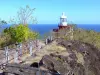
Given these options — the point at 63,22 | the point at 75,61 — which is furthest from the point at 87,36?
the point at 75,61

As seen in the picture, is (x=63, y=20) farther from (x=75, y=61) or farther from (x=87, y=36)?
(x=75, y=61)

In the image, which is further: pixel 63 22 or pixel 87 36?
pixel 63 22

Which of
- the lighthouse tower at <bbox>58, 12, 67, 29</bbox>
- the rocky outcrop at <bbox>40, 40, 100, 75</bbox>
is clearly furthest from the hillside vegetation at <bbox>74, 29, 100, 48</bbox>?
the rocky outcrop at <bbox>40, 40, 100, 75</bbox>

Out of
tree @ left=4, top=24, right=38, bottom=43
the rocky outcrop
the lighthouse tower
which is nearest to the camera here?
the rocky outcrop

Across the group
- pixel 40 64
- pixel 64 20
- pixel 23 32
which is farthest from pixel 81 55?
pixel 64 20

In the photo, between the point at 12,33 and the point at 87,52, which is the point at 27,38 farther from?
the point at 87,52

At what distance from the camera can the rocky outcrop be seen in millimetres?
13391

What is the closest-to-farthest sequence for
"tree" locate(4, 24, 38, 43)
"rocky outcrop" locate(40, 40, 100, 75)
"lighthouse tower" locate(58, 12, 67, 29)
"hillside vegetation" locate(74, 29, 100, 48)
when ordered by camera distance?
"rocky outcrop" locate(40, 40, 100, 75), "tree" locate(4, 24, 38, 43), "hillside vegetation" locate(74, 29, 100, 48), "lighthouse tower" locate(58, 12, 67, 29)

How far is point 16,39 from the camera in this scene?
28.9 m

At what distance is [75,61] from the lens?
1566 centimetres

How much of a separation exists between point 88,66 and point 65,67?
4203mm

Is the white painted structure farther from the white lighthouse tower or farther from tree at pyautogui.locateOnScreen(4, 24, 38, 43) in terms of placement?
tree at pyautogui.locateOnScreen(4, 24, 38, 43)

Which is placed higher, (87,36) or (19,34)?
(19,34)

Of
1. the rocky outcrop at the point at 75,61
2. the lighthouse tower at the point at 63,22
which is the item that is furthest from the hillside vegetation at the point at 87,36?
the rocky outcrop at the point at 75,61
